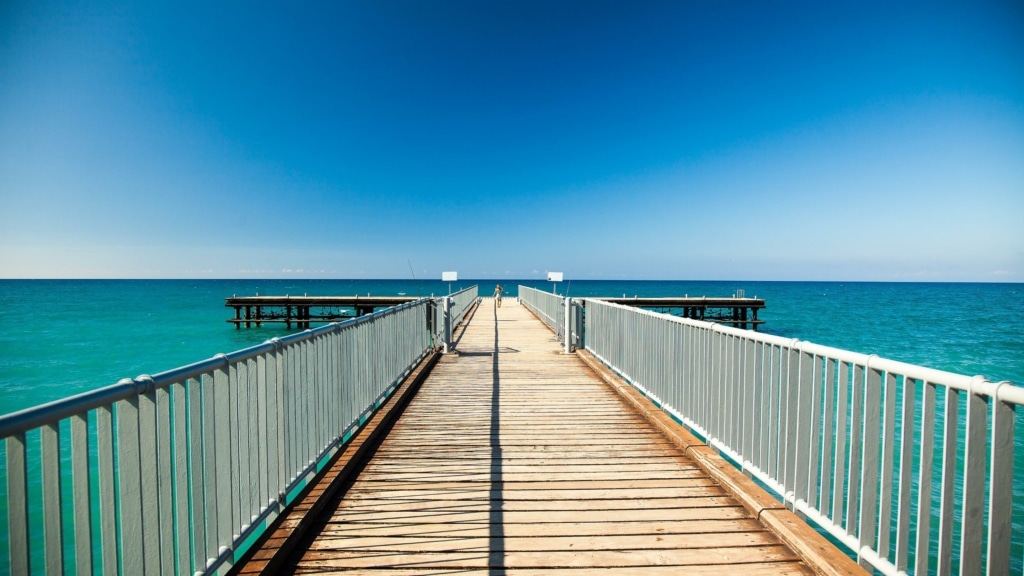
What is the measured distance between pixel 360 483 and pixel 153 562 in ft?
6.11

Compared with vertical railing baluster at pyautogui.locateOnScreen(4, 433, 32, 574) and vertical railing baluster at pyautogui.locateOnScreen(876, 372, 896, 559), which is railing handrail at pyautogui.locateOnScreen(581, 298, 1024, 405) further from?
vertical railing baluster at pyautogui.locateOnScreen(4, 433, 32, 574)

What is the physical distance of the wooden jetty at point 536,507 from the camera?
285 cm

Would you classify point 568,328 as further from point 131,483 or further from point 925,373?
point 131,483

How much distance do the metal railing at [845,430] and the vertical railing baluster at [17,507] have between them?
3.08 m

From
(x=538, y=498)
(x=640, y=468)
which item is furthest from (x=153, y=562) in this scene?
(x=640, y=468)

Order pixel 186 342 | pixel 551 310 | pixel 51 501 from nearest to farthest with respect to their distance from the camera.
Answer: pixel 51 501 → pixel 551 310 → pixel 186 342

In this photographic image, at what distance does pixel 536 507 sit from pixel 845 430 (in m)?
2.03

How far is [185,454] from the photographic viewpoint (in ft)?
7.30

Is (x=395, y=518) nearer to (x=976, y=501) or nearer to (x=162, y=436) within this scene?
(x=162, y=436)

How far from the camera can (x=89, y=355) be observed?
25.3 metres

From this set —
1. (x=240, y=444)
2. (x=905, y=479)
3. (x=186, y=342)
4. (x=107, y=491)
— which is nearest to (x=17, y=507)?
(x=107, y=491)

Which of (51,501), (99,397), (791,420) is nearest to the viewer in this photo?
(51,501)

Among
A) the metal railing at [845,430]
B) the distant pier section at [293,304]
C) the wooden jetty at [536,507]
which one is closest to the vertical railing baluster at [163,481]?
the wooden jetty at [536,507]

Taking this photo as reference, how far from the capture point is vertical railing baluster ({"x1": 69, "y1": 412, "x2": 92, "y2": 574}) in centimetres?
178
